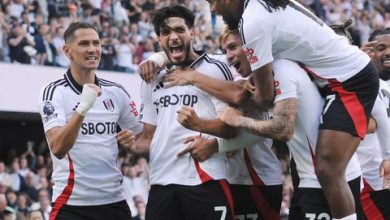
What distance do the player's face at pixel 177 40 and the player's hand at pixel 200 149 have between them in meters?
0.64

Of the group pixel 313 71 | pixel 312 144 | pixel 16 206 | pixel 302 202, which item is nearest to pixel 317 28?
pixel 313 71

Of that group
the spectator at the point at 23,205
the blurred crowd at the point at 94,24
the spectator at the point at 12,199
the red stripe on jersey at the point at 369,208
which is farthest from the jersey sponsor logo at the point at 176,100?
the blurred crowd at the point at 94,24

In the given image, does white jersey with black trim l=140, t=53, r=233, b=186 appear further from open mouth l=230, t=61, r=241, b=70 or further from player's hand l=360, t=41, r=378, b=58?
player's hand l=360, t=41, r=378, b=58

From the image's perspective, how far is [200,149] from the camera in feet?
24.9

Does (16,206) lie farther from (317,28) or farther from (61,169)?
(317,28)

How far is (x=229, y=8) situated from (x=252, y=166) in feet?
4.73

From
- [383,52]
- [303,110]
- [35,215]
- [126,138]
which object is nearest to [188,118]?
[126,138]

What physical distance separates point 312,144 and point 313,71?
1.75ft

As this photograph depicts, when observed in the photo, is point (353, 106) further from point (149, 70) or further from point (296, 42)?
point (149, 70)

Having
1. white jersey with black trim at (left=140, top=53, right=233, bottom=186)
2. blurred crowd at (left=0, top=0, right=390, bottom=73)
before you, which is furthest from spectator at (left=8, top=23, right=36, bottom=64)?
white jersey with black trim at (left=140, top=53, right=233, bottom=186)

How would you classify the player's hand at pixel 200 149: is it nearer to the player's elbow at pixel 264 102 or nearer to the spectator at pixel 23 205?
the player's elbow at pixel 264 102

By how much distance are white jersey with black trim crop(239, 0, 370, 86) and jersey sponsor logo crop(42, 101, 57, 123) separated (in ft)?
5.82

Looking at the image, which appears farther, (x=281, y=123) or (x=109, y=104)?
(x=109, y=104)

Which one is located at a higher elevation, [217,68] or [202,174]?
[217,68]
